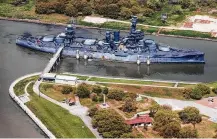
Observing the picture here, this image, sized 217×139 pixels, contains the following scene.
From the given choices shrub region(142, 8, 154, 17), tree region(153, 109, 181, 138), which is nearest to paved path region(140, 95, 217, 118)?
tree region(153, 109, 181, 138)

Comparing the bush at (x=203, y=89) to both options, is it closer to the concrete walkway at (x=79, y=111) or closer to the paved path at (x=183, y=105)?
the paved path at (x=183, y=105)

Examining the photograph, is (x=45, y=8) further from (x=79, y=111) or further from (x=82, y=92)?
(x=79, y=111)

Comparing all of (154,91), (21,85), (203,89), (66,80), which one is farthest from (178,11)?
(21,85)

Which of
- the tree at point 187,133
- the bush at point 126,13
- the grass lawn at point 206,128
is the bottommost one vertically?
the grass lawn at point 206,128

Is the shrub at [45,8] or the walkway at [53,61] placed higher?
the shrub at [45,8]

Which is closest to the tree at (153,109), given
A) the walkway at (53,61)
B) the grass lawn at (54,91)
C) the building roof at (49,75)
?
the grass lawn at (54,91)

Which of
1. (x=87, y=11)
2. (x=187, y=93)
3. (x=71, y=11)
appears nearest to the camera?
(x=187, y=93)
